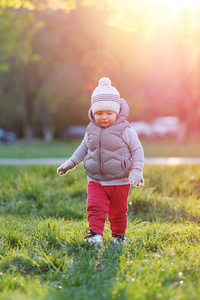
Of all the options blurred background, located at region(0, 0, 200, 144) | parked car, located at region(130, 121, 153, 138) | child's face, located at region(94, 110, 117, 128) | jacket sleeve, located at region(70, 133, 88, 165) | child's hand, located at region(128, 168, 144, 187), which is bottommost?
child's hand, located at region(128, 168, 144, 187)

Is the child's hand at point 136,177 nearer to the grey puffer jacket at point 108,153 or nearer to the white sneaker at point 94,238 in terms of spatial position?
the grey puffer jacket at point 108,153

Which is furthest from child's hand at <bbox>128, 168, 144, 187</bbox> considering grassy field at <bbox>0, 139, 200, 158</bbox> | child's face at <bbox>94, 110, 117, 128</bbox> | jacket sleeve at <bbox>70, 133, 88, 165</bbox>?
grassy field at <bbox>0, 139, 200, 158</bbox>

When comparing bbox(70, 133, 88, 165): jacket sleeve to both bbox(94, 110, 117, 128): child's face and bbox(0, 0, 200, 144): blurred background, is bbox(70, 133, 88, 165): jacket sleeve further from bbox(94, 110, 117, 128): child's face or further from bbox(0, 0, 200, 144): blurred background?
bbox(0, 0, 200, 144): blurred background

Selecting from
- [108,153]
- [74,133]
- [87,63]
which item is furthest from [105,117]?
[74,133]

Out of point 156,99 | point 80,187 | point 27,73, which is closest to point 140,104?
point 156,99

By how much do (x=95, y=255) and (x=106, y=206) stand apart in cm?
53

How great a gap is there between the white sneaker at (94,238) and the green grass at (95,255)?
0.18 feet

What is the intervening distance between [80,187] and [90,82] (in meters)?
20.1

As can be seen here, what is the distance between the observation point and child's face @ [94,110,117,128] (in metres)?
Answer: 3.67

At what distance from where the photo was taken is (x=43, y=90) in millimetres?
25875

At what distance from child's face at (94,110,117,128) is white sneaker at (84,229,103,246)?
974 millimetres

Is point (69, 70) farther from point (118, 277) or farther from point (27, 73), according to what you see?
point (118, 277)

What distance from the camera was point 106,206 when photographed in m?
3.68

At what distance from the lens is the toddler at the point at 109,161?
362cm
